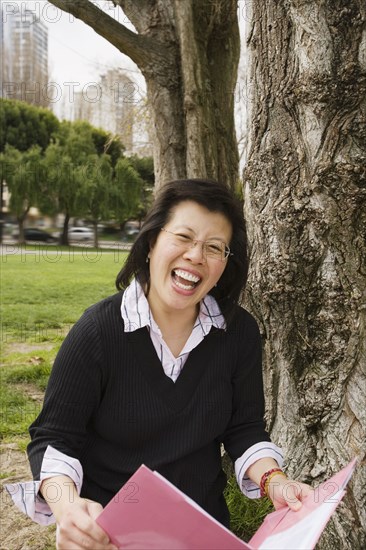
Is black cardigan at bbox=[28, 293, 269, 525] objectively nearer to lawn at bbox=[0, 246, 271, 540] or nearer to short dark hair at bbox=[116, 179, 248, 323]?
short dark hair at bbox=[116, 179, 248, 323]

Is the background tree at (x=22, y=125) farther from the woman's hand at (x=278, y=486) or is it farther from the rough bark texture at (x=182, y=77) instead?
the woman's hand at (x=278, y=486)

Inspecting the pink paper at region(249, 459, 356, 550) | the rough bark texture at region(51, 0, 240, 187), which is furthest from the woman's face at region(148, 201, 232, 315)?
the rough bark texture at region(51, 0, 240, 187)

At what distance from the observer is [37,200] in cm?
1845

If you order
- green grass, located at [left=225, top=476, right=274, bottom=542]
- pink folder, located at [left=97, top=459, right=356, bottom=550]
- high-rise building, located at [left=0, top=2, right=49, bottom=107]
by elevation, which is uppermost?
high-rise building, located at [left=0, top=2, right=49, bottom=107]

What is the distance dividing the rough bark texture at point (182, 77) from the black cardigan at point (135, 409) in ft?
6.59

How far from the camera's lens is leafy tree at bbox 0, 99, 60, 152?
23422 mm

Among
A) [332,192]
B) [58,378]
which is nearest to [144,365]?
[58,378]

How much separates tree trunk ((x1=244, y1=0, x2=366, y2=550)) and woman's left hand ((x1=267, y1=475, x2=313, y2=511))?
A: 0.54 meters

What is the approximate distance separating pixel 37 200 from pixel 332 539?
17.4 meters

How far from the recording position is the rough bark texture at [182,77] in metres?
3.53

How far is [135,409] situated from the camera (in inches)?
67.7

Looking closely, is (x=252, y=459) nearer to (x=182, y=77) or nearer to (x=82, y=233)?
(x=182, y=77)

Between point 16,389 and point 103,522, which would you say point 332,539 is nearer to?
point 103,522

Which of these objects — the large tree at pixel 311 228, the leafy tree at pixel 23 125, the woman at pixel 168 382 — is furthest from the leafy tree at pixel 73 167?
the woman at pixel 168 382
